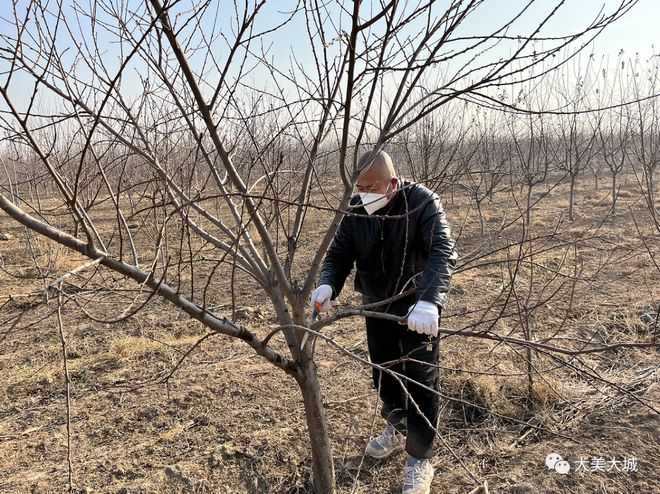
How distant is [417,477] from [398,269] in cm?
94

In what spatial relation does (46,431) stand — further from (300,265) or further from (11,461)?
(300,265)

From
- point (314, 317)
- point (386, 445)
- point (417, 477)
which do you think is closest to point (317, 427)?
point (314, 317)

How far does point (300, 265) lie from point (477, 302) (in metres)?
2.58

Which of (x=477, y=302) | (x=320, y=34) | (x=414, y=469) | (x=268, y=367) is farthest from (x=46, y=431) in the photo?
(x=477, y=302)

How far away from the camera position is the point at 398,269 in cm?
195

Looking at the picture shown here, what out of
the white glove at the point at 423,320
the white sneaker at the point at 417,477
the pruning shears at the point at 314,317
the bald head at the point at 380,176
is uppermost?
the bald head at the point at 380,176

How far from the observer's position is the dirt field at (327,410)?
2.09 m

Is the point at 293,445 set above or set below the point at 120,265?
below

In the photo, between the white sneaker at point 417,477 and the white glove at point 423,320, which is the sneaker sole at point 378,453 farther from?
the white glove at point 423,320

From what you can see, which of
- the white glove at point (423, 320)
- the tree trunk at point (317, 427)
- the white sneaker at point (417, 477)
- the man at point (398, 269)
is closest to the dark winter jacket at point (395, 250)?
the man at point (398, 269)

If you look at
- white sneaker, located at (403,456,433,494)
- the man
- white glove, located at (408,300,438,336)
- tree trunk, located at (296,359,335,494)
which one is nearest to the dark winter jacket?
the man

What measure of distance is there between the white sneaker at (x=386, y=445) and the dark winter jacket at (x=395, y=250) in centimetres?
76

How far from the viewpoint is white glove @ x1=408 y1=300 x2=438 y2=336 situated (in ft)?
4.89

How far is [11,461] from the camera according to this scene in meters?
2.46
